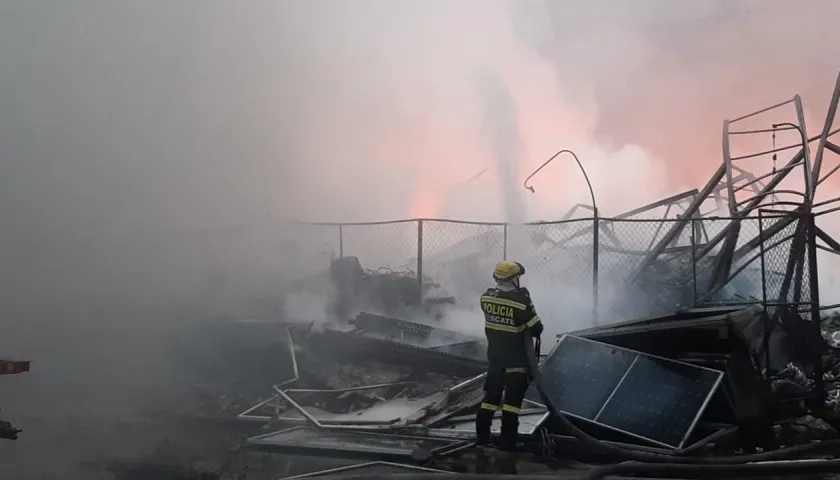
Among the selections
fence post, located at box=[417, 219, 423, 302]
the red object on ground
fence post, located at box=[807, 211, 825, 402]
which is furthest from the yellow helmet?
fence post, located at box=[417, 219, 423, 302]

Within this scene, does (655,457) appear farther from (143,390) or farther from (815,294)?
(143,390)

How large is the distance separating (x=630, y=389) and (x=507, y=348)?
926mm

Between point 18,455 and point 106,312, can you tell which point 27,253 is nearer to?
point 106,312

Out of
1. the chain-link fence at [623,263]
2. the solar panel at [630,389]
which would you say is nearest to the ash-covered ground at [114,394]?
the solar panel at [630,389]

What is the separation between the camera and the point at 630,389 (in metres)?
4.46

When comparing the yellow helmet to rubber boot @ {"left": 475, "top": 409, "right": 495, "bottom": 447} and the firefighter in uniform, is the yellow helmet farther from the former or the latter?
rubber boot @ {"left": 475, "top": 409, "right": 495, "bottom": 447}

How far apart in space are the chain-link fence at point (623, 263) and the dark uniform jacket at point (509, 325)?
2110 mm

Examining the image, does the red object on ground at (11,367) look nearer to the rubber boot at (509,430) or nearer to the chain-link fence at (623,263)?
the rubber boot at (509,430)

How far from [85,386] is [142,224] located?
2.62 m

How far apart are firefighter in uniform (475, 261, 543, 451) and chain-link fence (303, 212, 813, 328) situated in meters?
2.13

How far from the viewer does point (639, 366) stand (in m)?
4.57

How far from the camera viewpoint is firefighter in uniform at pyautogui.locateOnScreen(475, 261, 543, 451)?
4184 mm

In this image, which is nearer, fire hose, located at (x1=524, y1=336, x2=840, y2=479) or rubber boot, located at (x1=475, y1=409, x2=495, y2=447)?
fire hose, located at (x1=524, y1=336, x2=840, y2=479)

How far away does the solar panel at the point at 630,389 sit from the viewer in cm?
420
